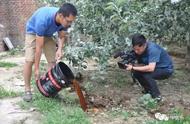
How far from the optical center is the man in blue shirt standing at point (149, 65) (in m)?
6.02

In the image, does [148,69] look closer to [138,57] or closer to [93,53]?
[138,57]

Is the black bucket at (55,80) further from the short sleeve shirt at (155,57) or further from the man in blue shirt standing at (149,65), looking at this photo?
the short sleeve shirt at (155,57)

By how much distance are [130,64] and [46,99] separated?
4.11ft

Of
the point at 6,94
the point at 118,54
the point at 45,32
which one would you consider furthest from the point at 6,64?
the point at 45,32

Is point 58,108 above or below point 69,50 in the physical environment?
below

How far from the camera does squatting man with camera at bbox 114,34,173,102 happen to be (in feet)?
19.8

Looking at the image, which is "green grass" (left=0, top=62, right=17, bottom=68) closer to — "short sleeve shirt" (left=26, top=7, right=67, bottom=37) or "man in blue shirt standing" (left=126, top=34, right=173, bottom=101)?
"short sleeve shirt" (left=26, top=7, right=67, bottom=37)

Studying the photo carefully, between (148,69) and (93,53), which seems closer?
(148,69)

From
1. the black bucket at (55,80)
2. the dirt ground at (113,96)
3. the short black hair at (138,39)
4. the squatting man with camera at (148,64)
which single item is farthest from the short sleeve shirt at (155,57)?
the black bucket at (55,80)

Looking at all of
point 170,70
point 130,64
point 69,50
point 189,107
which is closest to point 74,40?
point 69,50

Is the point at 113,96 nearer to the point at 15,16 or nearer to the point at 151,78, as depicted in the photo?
the point at 151,78


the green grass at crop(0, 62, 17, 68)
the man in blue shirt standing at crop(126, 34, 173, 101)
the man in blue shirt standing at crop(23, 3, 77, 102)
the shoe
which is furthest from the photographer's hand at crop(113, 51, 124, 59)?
the green grass at crop(0, 62, 17, 68)

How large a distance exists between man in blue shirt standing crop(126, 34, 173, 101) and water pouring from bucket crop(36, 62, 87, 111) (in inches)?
33.9

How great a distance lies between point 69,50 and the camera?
254 inches
